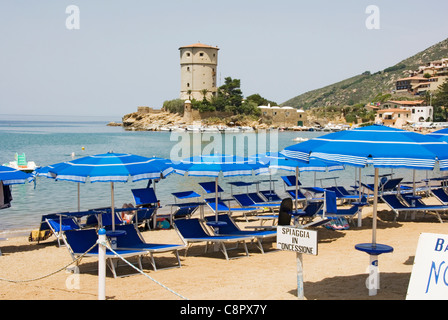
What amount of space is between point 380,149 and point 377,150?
0.13 ft

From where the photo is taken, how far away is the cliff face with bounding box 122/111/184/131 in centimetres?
8950

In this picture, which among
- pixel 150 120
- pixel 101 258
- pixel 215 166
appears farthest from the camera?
pixel 150 120

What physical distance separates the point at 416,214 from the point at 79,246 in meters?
7.44

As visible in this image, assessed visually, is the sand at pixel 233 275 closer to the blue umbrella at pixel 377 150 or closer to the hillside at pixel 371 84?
the blue umbrella at pixel 377 150

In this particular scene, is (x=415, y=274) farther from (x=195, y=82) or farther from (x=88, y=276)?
(x=195, y=82)

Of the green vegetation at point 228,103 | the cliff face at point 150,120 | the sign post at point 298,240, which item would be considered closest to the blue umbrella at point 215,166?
the sign post at point 298,240

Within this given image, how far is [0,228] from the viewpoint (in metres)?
12.2

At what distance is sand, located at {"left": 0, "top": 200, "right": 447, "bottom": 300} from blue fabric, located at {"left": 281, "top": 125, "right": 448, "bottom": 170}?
1261mm

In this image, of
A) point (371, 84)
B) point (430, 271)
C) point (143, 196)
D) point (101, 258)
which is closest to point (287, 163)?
point (143, 196)

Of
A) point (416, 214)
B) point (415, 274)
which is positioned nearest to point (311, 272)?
point (415, 274)

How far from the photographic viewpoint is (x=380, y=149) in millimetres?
4883

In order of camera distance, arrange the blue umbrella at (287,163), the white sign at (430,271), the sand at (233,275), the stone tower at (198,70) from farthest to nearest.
A: the stone tower at (198,70), the blue umbrella at (287,163), the sand at (233,275), the white sign at (430,271)

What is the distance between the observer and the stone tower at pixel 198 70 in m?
83.0

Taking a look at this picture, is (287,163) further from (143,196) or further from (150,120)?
(150,120)
